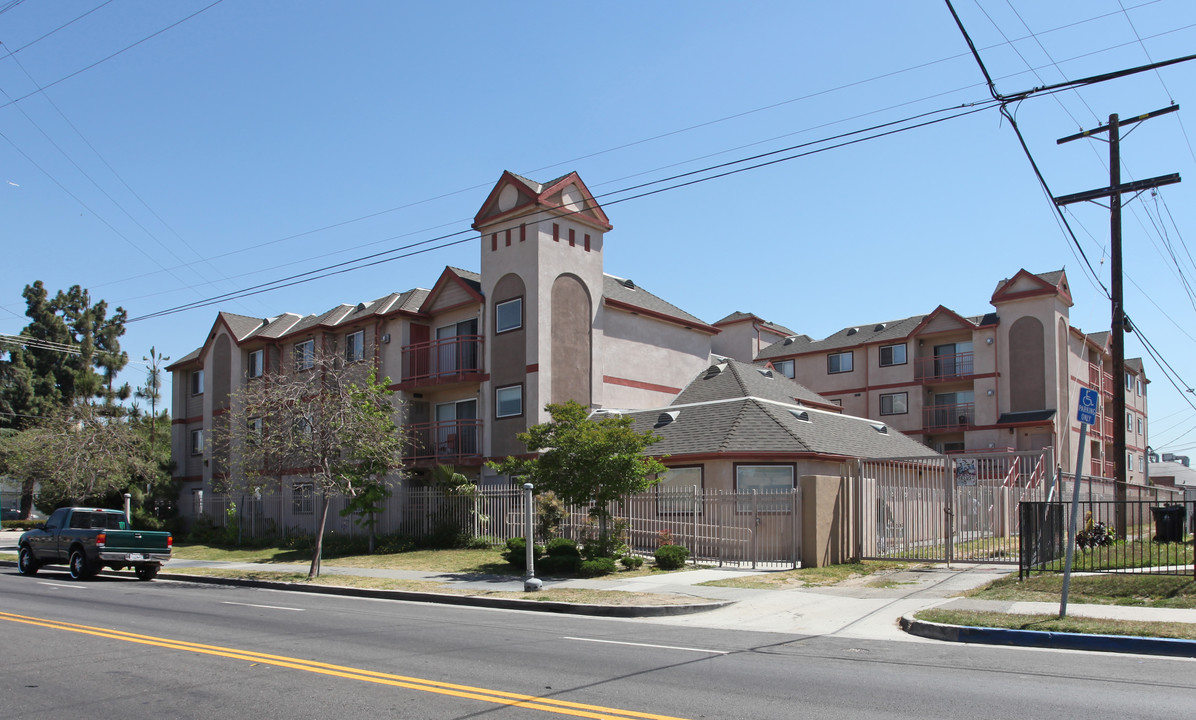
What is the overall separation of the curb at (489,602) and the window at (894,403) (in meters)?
34.3

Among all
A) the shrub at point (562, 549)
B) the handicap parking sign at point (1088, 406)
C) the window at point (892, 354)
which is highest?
the window at point (892, 354)

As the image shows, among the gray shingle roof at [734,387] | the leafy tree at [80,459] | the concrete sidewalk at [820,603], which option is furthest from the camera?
the leafy tree at [80,459]

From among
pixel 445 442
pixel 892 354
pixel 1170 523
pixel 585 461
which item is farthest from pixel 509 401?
pixel 892 354

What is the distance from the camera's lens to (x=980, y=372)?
44.0m

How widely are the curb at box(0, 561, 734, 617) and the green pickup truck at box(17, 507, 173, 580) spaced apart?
140cm

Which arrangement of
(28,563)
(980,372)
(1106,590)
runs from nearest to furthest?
(1106,590)
(28,563)
(980,372)

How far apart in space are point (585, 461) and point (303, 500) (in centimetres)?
1917

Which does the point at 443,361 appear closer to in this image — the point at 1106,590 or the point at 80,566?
the point at 80,566

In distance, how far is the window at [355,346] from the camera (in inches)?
1378

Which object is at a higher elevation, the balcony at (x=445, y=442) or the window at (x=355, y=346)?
the window at (x=355, y=346)

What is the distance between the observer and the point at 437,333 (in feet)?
111

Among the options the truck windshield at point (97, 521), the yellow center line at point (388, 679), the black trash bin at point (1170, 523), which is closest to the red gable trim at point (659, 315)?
the truck windshield at point (97, 521)

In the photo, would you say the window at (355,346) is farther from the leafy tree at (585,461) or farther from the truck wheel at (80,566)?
the leafy tree at (585,461)

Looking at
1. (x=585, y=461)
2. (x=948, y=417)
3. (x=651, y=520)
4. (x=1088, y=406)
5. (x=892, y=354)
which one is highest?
(x=892, y=354)
